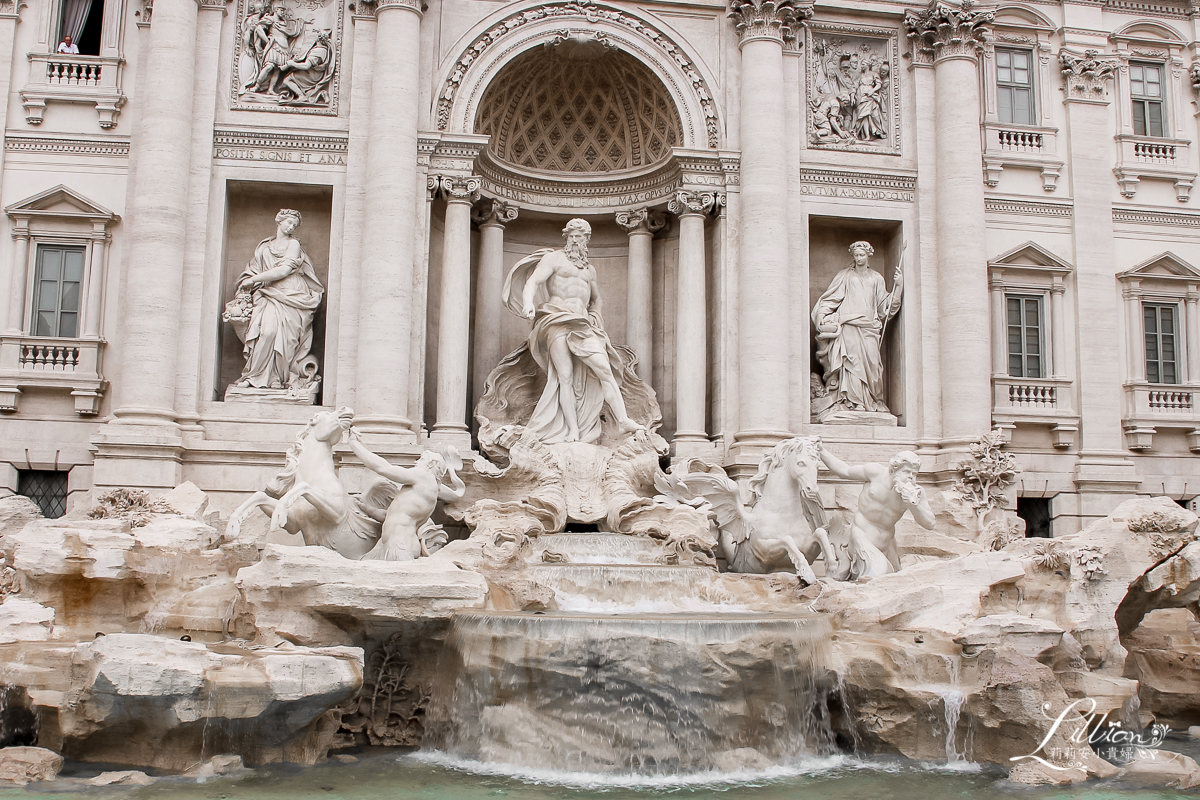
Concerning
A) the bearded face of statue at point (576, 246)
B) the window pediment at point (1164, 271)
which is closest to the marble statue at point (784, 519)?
the bearded face of statue at point (576, 246)

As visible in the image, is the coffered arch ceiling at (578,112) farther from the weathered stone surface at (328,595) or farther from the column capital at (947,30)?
the weathered stone surface at (328,595)

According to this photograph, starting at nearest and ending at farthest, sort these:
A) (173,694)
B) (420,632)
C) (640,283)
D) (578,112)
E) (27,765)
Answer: (173,694) < (27,765) < (420,632) < (640,283) < (578,112)

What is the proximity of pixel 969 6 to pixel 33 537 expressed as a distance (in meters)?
15.6

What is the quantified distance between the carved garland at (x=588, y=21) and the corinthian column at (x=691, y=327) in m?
1.13

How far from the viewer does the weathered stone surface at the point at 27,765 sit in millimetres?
8773

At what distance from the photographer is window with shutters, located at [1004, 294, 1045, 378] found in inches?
705

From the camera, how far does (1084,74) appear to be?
1847cm

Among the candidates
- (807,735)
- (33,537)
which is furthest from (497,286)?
(807,735)

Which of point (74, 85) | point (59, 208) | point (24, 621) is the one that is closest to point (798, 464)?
point (24, 621)

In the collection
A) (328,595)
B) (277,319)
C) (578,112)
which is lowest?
(328,595)

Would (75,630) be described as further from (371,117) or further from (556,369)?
(371,117)

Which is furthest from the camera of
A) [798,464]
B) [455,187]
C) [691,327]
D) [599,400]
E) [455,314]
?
[691,327]

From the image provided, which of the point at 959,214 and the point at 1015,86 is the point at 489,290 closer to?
the point at 959,214

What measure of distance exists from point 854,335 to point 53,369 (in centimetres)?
1223
